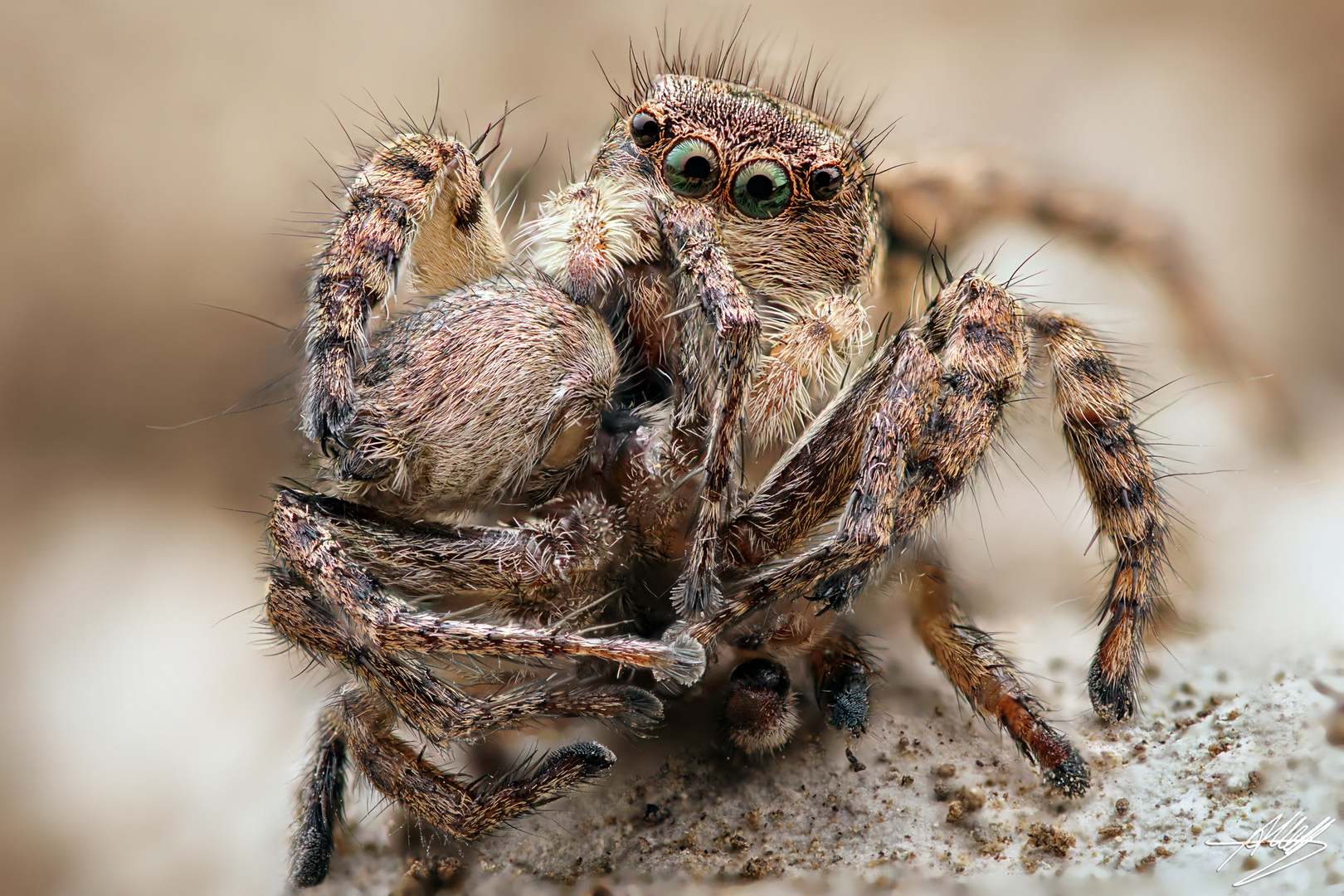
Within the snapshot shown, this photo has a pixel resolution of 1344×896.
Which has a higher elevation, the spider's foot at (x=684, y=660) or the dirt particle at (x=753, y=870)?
the spider's foot at (x=684, y=660)

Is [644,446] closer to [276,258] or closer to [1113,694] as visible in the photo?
[1113,694]

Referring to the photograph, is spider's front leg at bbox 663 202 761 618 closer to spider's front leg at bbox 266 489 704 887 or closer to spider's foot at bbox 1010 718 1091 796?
spider's front leg at bbox 266 489 704 887

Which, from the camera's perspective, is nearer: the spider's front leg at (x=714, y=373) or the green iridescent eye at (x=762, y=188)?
the spider's front leg at (x=714, y=373)

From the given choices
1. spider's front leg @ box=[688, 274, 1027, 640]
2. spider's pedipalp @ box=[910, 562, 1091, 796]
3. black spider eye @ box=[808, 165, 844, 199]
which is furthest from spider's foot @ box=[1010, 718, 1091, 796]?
black spider eye @ box=[808, 165, 844, 199]

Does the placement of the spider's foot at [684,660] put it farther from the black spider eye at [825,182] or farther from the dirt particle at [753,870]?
the black spider eye at [825,182]

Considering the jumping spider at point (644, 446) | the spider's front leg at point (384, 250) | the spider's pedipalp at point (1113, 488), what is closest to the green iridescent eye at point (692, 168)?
the jumping spider at point (644, 446)
